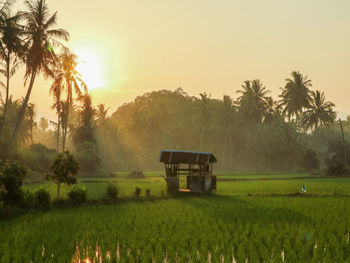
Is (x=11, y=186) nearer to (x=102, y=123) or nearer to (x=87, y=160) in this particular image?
(x=87, y=160)

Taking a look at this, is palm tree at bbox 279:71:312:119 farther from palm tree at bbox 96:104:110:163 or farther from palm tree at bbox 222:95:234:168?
palm tree at bbox 96:104:110:163

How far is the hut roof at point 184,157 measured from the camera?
22.1 m

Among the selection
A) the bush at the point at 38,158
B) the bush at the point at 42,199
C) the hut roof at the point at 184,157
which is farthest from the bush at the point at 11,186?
the bush at the point at 38,158

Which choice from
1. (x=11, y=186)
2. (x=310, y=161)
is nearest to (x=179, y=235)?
(x=11, y=186)

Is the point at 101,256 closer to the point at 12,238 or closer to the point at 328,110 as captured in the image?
the point at 12,238

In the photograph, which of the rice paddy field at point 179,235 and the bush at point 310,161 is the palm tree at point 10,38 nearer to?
the rice paddy field at point 179,235

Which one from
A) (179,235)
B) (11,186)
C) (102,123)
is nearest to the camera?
(179,235)

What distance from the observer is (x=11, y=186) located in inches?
540

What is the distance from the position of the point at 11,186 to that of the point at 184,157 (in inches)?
441

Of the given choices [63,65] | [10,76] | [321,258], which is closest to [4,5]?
[10,76]

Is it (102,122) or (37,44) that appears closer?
(37,44)

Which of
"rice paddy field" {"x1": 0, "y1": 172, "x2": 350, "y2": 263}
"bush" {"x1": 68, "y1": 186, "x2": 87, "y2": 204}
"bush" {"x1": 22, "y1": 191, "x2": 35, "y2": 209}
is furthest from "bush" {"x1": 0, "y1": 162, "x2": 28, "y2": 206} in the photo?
"bush" {"x1": 68, "y1": 186, "x2": 87, "y2": 204}

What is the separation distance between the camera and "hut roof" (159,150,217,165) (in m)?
22.1

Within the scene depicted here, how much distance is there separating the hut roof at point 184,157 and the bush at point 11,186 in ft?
32.2
